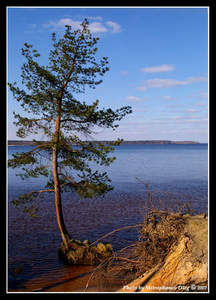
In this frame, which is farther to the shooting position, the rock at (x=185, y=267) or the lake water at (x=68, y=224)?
the lake water at (x=68, y=224)

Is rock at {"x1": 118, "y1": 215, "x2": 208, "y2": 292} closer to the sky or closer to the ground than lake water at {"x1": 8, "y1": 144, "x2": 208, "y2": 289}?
closer to the sky

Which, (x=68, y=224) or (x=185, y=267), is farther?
(x=68, y=224)

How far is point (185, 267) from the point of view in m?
6.36

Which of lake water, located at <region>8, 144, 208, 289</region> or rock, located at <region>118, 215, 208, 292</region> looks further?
lake water, located at <region>8, 144, 208, 289</region>

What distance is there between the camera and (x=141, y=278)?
23.0ft

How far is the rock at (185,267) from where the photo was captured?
20.4ft

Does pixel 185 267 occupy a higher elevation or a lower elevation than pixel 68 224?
higher

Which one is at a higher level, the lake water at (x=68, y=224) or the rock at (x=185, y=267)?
the rock at (x=185, y=267)

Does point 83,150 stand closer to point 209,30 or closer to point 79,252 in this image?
point 79,252

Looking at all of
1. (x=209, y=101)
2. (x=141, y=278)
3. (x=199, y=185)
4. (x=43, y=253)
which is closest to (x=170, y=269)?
(x=141, y=278)

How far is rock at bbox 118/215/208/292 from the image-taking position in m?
6.23
